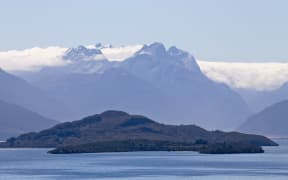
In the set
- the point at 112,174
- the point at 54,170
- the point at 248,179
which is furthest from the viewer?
the point at 54,170

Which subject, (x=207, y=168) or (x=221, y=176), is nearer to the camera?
(x=221, y=176)

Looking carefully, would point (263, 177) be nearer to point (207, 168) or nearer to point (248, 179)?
point (248, 179)

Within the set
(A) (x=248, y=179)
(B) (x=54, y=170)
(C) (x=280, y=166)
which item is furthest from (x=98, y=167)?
(A) (x=248, y=179)

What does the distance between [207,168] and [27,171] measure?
28.4 m

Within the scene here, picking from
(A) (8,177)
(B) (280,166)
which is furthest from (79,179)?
(B) (280,166)

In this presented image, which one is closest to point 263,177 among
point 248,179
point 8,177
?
point 248,179

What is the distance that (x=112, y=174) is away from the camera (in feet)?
578

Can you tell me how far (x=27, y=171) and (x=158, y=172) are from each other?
21.1m

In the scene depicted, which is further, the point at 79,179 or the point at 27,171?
the point at 27,171

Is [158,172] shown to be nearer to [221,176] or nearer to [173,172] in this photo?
[173,172]

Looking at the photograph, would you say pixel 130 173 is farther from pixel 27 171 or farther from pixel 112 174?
pixel 27 171

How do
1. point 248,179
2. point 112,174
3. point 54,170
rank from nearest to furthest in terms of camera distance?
point 248,179 < point 112,174 < point 54,170

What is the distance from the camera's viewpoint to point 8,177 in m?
169

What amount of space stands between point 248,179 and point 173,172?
21251 mm
